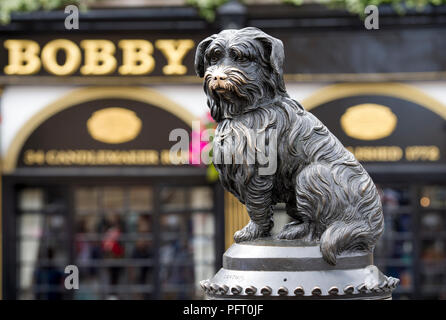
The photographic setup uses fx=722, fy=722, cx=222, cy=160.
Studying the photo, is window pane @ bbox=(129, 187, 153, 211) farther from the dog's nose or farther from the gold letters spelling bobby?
the dog's nose

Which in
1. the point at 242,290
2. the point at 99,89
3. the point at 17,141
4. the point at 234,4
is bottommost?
the point at 242,290

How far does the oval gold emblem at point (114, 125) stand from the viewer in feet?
29.1

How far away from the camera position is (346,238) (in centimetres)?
295

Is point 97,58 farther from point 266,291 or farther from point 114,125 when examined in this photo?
point 266,291

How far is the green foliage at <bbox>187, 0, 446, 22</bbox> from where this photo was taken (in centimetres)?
830

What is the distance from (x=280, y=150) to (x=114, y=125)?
6.09m

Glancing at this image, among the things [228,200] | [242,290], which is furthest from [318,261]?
[228,200]

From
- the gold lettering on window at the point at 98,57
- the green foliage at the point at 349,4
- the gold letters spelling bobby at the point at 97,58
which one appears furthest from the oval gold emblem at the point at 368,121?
the gold lettering on window at the point at 98,57

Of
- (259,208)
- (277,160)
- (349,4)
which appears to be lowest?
(259,208)

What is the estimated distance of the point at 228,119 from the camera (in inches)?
121

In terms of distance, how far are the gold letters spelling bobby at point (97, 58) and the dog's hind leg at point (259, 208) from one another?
19.1 feet

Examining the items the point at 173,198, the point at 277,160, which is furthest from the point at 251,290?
the point at 173,198

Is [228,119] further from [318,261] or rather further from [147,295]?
[147,295]

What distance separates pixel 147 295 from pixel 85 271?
82 centimetres
